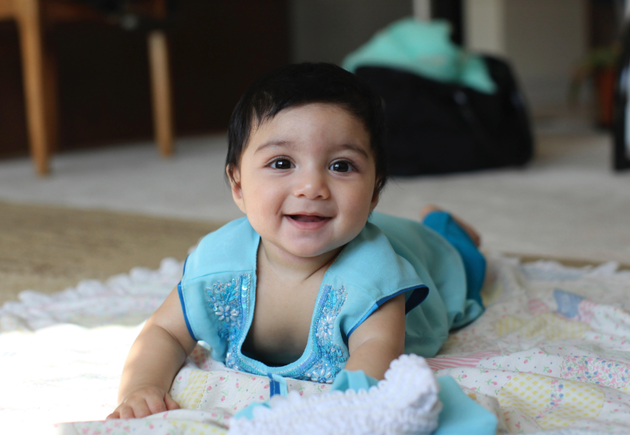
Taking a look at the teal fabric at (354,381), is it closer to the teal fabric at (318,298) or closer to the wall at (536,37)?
the teal fabric at (318,298)

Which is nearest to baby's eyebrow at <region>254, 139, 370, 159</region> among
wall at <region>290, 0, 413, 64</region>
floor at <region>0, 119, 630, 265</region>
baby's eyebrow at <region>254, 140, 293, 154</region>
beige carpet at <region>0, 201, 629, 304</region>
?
baby's eyebrow at <region>254, 140, 293, 154</region>

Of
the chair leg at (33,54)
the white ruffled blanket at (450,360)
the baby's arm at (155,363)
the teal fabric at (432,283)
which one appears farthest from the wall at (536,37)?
the baby's arm at (155,363)

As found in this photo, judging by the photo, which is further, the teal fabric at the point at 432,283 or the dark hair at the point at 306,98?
the teal fabric at the point at 432,283

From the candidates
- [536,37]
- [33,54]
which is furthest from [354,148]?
[536,37]

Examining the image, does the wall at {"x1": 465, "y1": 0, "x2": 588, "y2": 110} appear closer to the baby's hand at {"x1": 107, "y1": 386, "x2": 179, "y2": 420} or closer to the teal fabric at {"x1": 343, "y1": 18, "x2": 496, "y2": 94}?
the teal fabric at {"x1": 343, "y1": 18, "x2": 496, "y2": 94}

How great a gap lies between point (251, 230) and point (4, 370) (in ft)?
1.07

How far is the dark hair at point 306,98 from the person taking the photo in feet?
2.01

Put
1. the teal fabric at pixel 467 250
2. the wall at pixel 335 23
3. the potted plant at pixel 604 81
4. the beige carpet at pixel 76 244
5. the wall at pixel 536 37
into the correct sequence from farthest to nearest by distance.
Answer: the wall at pixel 536 37, the wall at pixel 335 23, the potted plant at pixel 604 81, the beige carpet at pixel 76 244, the teal fabric at pixel 467 250

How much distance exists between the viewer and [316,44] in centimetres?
452

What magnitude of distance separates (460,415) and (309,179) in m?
0.25

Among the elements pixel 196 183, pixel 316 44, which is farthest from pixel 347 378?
pixel 316 44

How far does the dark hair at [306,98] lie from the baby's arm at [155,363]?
19cm

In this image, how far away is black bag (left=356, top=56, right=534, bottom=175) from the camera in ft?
7.43

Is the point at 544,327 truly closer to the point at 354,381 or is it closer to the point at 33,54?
the point at 354,381
